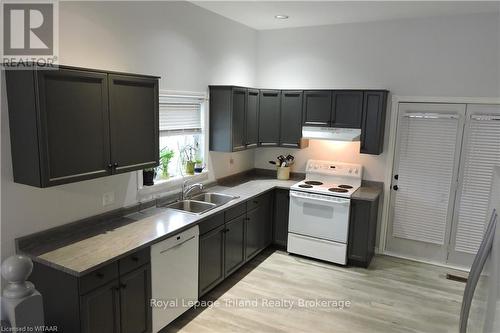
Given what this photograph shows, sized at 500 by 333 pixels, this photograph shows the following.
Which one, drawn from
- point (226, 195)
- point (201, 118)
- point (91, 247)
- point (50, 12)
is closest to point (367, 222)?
point (226, 195)

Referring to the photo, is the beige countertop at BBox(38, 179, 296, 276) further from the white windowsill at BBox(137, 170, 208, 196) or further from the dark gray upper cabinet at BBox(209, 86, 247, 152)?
the dark gray upper cabinet at BBox(209, 86, 247, 152)

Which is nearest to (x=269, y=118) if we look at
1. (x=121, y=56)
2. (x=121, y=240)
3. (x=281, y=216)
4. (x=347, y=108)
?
(x=347, y=108)

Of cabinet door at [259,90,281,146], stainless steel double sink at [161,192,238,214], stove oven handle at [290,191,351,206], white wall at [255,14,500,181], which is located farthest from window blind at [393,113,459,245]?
stainless steel double sink at [161,192,238,214]

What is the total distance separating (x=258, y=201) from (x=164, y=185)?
4.04 ft

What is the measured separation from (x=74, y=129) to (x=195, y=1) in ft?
6.95

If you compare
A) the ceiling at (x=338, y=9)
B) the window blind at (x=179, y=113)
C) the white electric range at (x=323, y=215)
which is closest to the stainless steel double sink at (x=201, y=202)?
the window blind at (x=179, y=113)

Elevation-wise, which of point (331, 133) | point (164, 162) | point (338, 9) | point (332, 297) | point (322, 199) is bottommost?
point (332, 297)

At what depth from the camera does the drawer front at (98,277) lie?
222 cm

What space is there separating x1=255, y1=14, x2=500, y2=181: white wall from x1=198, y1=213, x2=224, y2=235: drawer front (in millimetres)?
2027

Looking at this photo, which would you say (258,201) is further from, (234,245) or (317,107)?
(317,107)

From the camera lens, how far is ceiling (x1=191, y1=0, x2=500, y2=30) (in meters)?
3.70

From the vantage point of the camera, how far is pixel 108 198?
10.1 feet

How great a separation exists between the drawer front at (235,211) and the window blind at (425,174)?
208cm

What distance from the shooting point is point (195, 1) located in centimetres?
376
